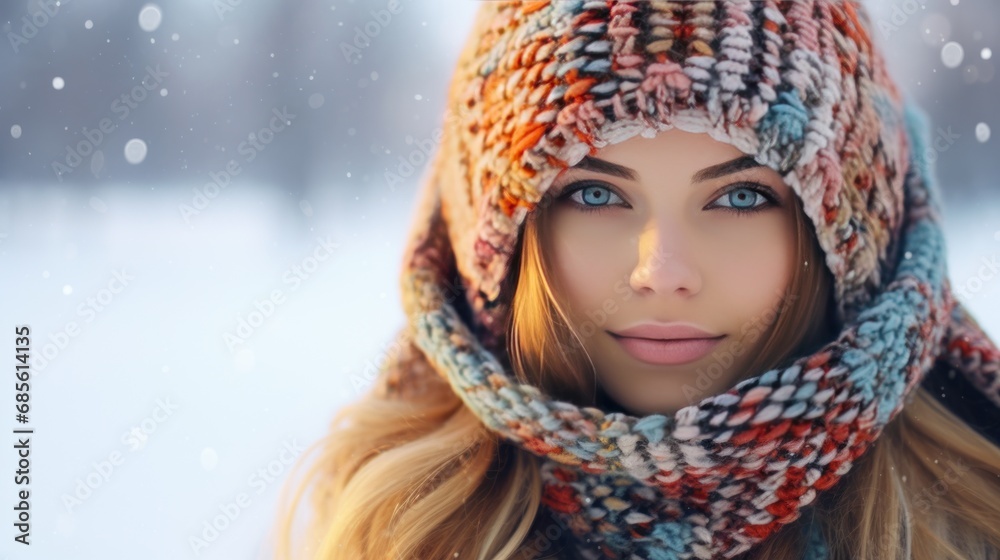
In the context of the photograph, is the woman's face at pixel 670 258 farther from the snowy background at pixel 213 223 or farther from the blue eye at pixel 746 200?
the snowy background at pixel 213 223

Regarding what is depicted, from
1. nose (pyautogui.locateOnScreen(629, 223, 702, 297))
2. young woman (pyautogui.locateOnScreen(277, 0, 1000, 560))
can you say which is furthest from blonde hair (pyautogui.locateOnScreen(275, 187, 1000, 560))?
nose (pyautogui.locateOnScreen(629, 223, 702, 297))

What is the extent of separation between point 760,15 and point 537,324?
424mm

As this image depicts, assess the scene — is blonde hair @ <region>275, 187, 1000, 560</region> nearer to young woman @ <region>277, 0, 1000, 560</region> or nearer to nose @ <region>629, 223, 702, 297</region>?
young woman @ <region>277, 0, 1000, 560</region>

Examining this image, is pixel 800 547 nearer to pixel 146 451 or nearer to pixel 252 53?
pixel 146 451

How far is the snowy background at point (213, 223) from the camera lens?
4.62 ft

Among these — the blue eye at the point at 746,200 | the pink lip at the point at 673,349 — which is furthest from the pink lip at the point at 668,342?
the blue eye at the point at 746,200

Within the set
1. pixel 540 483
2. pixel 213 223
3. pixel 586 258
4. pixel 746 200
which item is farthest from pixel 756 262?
pixel 213 223

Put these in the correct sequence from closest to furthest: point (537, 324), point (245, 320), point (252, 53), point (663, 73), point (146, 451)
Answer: point (663, 73) → point (537, 324) → point (146, 451) → point (245, 320) → point (252, 53)

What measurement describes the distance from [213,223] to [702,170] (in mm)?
1433

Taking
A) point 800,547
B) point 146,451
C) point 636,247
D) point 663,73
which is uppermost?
point 663,73

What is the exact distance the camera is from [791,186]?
35.8 inches

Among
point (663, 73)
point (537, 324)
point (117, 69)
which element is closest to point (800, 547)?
point (537, 324)

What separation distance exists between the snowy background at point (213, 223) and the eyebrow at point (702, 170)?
47 centimetres

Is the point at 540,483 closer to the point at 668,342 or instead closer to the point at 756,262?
the point at 668,342
